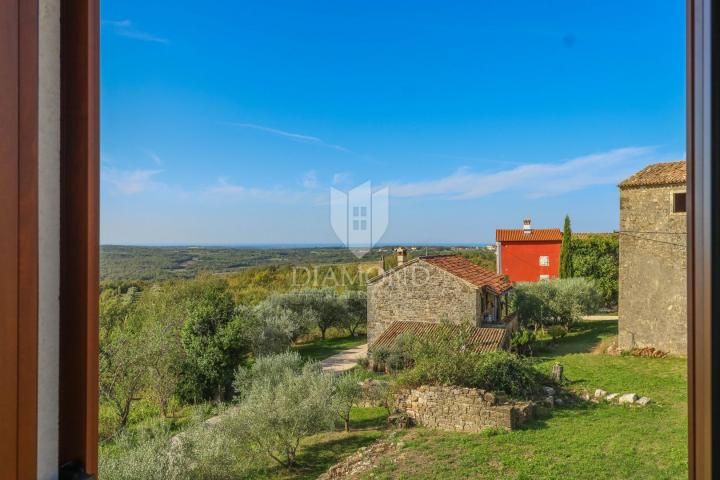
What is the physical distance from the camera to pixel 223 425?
2.57 metres

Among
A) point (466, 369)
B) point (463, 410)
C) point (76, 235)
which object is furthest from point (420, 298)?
point (76, 235)

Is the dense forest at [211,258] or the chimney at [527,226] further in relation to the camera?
the chimney at [527,226]

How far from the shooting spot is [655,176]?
12.5 feet

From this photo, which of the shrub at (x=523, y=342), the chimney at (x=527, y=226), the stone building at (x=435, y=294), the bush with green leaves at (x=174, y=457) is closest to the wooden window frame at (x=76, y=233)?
the bush with green leaves at (x=174, y=457)

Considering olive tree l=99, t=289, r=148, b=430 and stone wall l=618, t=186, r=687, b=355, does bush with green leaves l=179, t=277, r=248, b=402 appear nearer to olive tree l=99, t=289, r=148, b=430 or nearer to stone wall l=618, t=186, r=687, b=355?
olive tree l=99, t=289, r=148, b=430

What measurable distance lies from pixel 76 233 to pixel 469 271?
5318 mm

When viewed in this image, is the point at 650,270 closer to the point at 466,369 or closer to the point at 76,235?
the point at 466,369

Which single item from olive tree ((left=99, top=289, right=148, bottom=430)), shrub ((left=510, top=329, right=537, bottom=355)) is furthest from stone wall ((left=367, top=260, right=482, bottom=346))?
olive tree ((left=99, top=289, right=148, bottom=430))

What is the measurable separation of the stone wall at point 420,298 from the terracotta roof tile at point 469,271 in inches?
4.3

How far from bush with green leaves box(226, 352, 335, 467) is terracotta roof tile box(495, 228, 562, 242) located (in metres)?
3.32

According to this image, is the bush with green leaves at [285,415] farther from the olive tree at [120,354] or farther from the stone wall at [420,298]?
the stone wall at [420,298]

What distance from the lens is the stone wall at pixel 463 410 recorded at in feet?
9.39
